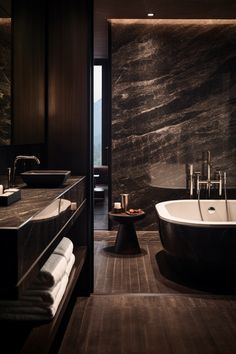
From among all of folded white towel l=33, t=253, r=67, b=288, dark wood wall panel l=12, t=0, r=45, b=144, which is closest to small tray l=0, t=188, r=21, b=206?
folded white towel l=33, t=253, r=67, b=288

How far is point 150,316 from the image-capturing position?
295 cm

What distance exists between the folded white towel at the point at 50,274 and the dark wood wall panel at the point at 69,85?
1215mm

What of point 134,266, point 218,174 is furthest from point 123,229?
point 218,174

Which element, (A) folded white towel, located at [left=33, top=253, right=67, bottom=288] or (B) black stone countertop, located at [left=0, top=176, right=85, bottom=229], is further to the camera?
(A) folded white towel, located at [left=33, top=253, right=67, bottom=288]

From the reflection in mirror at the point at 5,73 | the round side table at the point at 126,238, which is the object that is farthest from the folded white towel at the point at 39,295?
the round side table at the point at 126,238

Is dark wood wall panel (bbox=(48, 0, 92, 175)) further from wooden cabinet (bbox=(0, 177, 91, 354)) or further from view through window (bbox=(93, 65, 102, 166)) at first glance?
view through window (bbox=(93, 65, 102, 166))

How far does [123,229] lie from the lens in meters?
4.59

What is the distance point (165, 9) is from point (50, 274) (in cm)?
369

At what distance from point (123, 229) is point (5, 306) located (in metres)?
2.79

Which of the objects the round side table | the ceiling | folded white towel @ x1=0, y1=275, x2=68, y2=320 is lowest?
the round side table

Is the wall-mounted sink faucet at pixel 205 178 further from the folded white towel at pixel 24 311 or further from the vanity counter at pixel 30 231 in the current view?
the folded white towel at pixel 24 311

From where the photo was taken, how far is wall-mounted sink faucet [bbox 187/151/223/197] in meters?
5.17

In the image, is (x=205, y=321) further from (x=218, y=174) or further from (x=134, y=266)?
(x=218, y=174)

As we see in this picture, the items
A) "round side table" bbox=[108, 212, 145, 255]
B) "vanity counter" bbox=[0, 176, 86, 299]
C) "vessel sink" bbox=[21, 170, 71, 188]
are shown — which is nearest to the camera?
"vanity counter" bbox=[0, 176, 86, 299]
